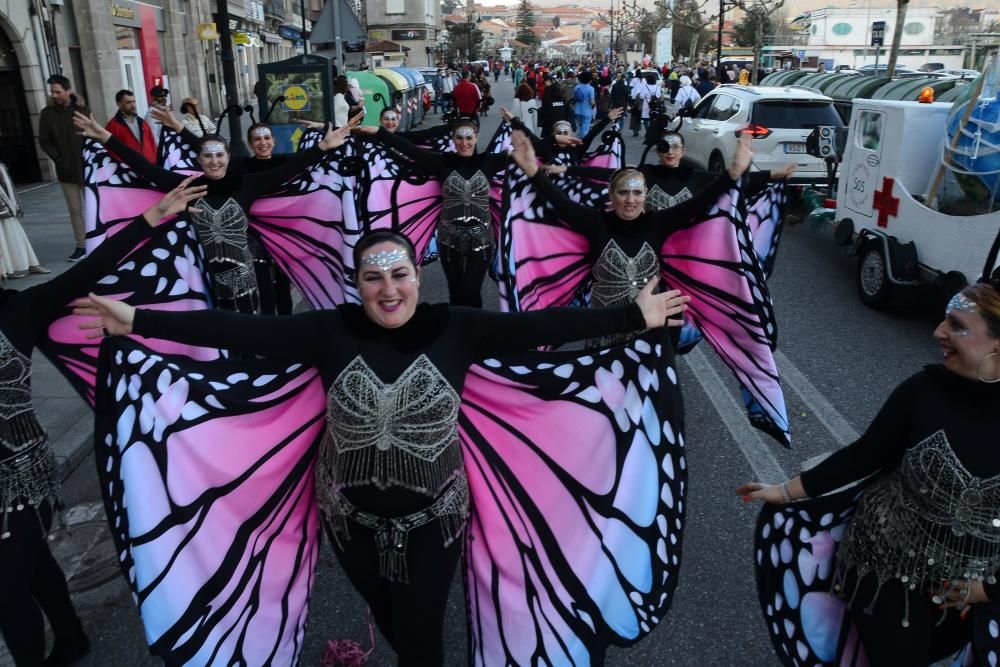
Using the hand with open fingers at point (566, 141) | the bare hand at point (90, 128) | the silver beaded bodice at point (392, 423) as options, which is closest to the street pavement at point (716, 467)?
the silver beaded bodice at point (392, 423)

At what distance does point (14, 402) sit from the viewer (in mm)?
2881

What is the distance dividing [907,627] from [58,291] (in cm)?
314

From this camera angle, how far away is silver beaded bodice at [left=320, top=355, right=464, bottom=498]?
2619mm

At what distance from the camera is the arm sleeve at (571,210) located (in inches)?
195

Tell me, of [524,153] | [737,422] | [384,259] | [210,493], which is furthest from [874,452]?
[737,422]

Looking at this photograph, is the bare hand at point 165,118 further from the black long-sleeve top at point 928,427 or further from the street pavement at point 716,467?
the black long-sleeve top at point 928,427

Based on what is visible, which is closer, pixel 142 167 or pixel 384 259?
pixel 384 259

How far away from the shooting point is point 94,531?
174 inches

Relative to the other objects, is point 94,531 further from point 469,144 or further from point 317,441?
point 469,144

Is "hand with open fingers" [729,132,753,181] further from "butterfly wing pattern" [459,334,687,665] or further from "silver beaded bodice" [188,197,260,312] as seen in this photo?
"silver beaded bodice" [188,197,260,312]

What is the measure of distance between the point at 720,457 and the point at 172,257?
3404mm

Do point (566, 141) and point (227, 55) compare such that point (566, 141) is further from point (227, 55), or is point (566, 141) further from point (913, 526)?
point (227, 55)

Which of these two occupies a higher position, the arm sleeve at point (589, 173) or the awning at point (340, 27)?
the awning at point (340, 27)

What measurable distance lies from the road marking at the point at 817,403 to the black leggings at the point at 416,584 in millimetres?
3358
